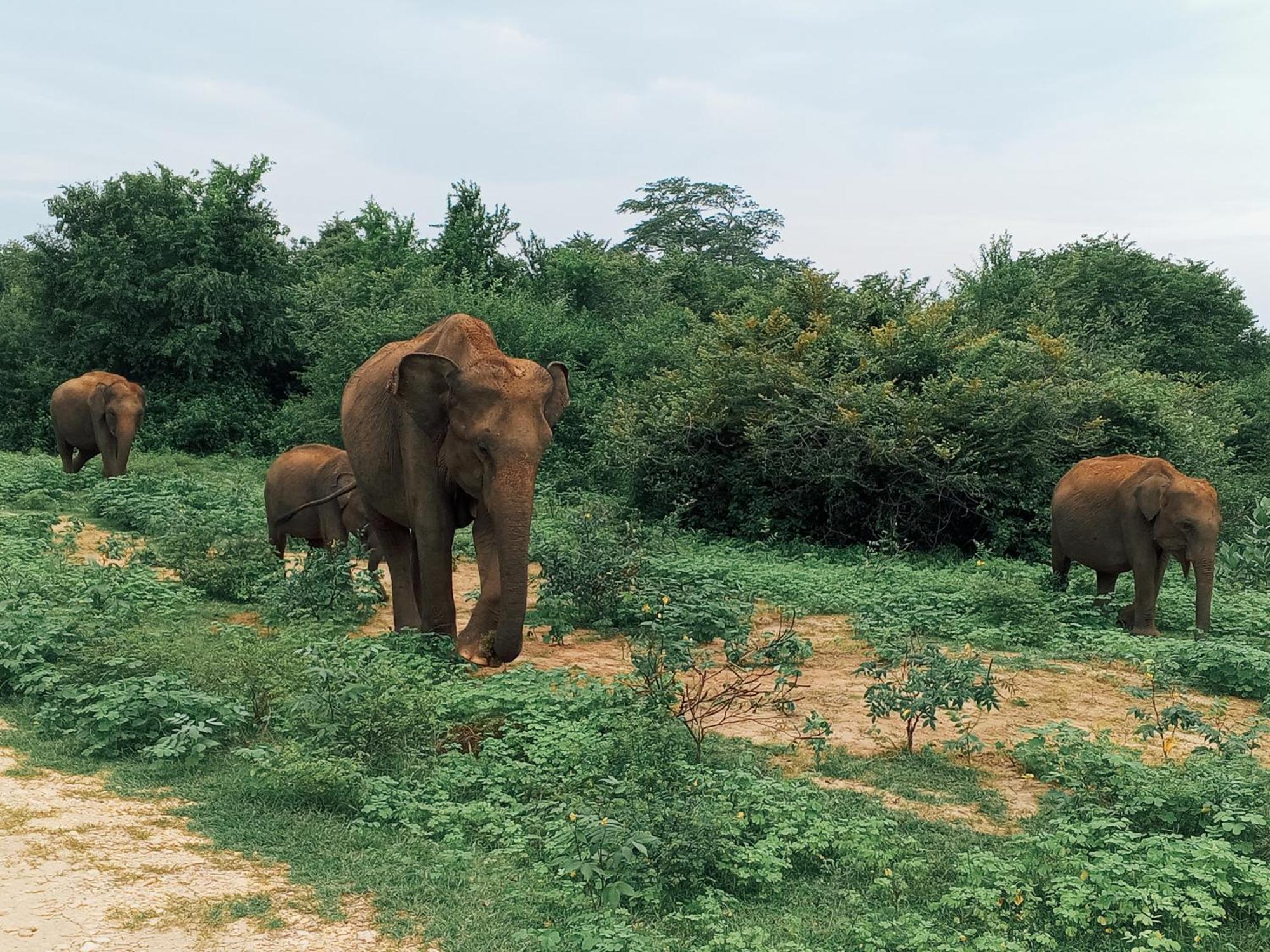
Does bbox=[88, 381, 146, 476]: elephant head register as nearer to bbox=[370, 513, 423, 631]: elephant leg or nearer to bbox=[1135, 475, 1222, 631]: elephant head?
bbox=[370, 513, 423, 631]: elephant leg

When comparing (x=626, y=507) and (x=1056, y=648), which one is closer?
(x=1056, y=648)

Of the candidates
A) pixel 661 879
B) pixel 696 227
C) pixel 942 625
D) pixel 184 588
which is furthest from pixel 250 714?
pixel 696 227

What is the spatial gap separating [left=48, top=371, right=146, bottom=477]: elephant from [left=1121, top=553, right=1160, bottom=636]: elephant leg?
1579 cm

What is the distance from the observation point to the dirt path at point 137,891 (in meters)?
3.96

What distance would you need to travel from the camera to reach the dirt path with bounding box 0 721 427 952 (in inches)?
156

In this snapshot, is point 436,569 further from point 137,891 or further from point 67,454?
point 67,454

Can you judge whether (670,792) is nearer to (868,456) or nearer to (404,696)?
(404,696)

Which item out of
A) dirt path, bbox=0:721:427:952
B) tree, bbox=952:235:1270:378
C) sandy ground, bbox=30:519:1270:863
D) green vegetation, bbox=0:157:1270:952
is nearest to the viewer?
dirt path, bbox=0:721:427:952

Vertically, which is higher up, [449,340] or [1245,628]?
[449,340]

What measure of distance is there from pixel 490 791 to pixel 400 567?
4058mm

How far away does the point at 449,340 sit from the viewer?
7793 mm

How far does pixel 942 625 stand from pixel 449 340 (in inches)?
219

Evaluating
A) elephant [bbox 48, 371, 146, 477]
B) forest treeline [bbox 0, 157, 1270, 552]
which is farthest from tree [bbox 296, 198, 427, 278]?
elephant [bbox 48, 371, 146, 477]

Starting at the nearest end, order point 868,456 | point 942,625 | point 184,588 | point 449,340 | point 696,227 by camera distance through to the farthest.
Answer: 1. point 449,340
2. point 184,588
3. point 942,625
4. point 868,456
5. point 696,227
